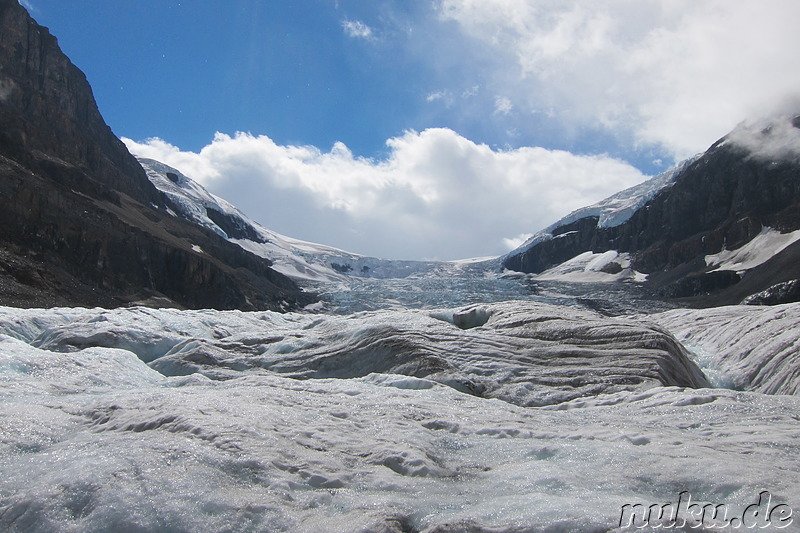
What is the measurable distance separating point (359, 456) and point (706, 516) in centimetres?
426

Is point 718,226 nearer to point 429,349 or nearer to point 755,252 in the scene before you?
point 755,252

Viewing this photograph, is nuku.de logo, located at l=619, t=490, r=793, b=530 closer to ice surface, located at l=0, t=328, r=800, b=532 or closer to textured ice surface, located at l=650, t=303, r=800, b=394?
ice surface, located at l=0, t=328, r=800, b=532

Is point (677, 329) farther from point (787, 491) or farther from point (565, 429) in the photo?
point (787, 491)

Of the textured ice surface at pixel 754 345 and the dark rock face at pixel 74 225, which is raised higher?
the dark rock face at pixel 74 225

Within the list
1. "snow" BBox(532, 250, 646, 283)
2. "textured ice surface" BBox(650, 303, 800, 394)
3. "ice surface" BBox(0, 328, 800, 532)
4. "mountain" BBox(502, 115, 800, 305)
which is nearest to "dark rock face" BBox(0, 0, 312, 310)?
"ice surface" BBox(0, 328, 800, 532)

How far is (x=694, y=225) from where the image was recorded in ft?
503

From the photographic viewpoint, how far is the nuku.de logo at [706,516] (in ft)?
17.7

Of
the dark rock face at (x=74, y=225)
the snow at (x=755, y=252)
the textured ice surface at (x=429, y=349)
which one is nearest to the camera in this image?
the textured ice surface at (x=429, y=349)

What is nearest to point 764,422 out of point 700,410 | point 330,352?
point 700,410

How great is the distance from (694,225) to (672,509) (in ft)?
548

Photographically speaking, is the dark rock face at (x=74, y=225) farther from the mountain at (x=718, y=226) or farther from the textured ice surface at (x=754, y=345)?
the mountain at (x=718, y=226)

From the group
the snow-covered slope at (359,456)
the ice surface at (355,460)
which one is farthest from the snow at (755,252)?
the ice surface at (355,460)

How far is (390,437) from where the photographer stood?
8688 millimetres

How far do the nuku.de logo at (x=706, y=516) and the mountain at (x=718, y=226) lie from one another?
318ft
